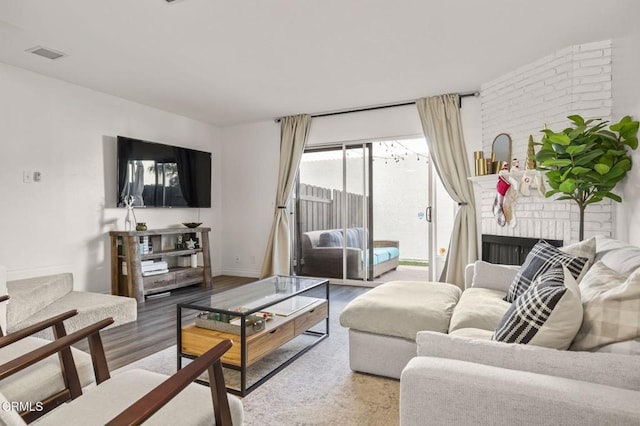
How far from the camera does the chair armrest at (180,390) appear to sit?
0.91 metres

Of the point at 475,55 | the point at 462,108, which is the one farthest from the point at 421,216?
the point at 475,55

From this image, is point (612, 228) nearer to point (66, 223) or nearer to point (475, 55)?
point (475, 55)

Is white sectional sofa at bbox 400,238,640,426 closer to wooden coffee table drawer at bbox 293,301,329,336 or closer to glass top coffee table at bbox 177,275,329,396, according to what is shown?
glass top coffee table at bbox 177,275,329,396

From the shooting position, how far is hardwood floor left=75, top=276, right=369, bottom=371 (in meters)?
2.68

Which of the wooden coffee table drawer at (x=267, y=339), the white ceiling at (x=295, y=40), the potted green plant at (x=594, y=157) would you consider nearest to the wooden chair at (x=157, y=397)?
the wooden coffee table drawer at (x=267, y=339)

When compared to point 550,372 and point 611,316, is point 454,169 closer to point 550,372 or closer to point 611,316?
point 611,316

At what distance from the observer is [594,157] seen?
9.08 ft

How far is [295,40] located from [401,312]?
2.33 m

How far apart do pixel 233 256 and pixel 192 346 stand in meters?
3.97

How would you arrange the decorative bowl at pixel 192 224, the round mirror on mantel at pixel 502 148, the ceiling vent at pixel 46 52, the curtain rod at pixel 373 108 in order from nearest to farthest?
the ceiling vent at pixel 46 52 < the round mirror on mantel at pixel 502 148 < the curtain rod at pixel 373 108 < the decorative bowl at pixel 192 224

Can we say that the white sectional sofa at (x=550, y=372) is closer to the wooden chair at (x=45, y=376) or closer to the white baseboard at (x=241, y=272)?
the wooden chair at (x=45, y=376)

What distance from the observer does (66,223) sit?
13.3ft

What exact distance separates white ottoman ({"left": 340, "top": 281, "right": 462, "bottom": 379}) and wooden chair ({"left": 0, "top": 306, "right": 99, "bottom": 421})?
144 centimetres

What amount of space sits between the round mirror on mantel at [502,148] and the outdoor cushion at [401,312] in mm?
2036
